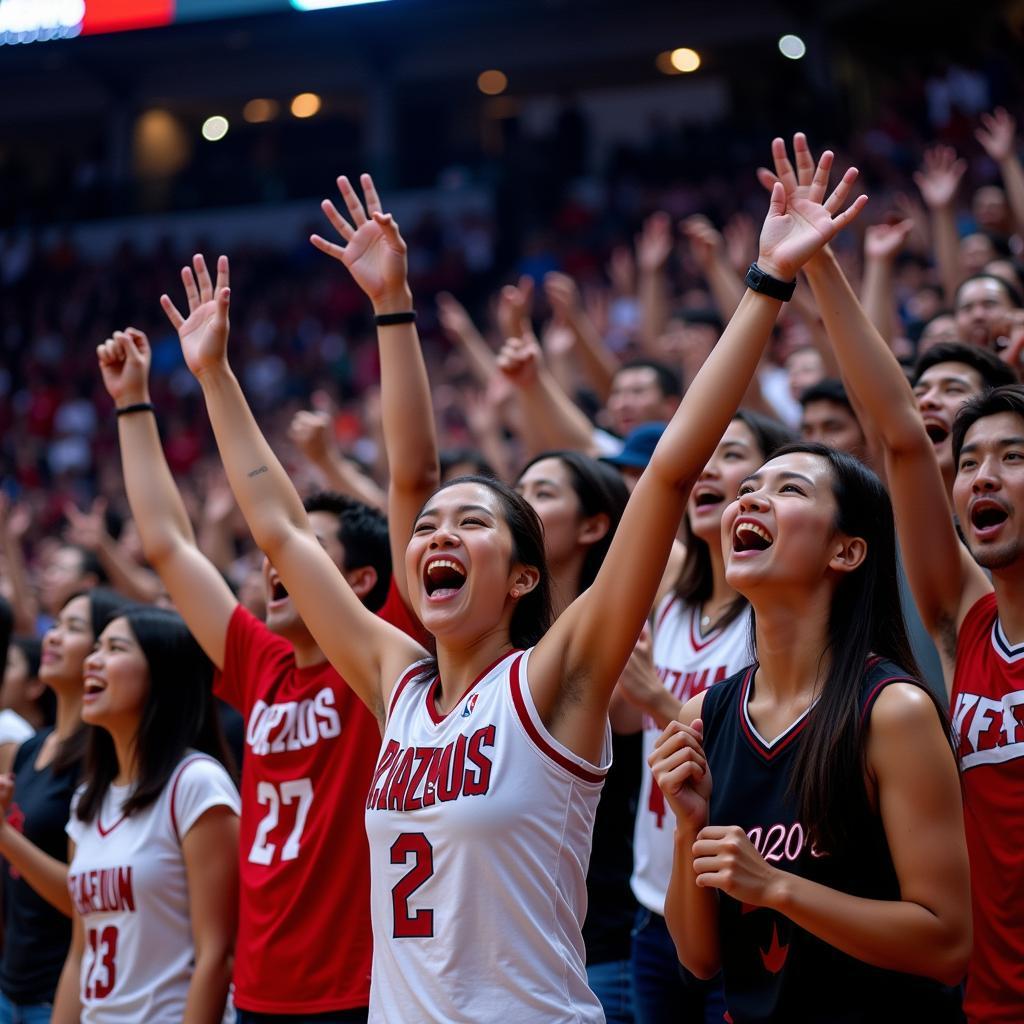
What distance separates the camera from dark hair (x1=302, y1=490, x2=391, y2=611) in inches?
129

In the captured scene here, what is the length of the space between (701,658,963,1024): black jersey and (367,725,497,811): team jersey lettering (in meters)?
0.39

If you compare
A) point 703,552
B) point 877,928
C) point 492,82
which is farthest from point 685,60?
point 877,928

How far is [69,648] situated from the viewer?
398 centimetres

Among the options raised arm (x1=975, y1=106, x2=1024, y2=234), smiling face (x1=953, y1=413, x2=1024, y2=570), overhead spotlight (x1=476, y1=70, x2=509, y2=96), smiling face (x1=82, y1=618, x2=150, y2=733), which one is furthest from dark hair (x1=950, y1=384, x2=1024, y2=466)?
overhead spotlight (x1=476, y1=70, x2=509, y2=96)

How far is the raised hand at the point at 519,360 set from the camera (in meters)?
3.93

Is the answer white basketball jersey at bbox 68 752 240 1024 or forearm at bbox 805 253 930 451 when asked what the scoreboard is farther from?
forearm at bbox 805 253 930 451

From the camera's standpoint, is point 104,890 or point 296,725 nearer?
point 296,725

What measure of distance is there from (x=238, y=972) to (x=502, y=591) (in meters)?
1.09

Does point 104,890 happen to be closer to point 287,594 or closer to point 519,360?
point 287,594

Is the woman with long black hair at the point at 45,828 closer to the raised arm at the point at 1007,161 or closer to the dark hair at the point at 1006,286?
the dark hair at the point at 1006,286

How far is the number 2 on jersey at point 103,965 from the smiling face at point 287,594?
2.79ft

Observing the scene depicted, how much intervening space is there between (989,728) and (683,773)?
72 cm

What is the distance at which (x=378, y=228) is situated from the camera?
2.93 m

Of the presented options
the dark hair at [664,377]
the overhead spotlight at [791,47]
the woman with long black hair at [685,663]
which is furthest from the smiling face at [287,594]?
the overhead spotlight at [791,47]
